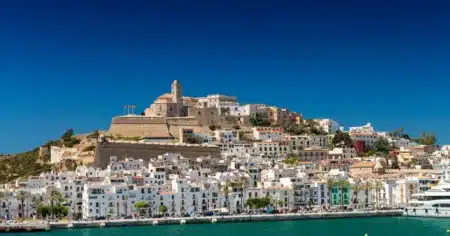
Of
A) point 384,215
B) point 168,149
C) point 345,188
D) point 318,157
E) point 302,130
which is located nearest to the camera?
point 384,215

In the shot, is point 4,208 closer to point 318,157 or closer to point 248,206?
point 248,206

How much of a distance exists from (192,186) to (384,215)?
54.4 feet

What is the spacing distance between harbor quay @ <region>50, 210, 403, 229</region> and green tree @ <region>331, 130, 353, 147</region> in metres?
26.8

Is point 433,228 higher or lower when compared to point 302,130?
lower

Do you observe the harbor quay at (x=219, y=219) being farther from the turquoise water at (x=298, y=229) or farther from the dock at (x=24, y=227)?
the turquoise water at (x=298, y=229)

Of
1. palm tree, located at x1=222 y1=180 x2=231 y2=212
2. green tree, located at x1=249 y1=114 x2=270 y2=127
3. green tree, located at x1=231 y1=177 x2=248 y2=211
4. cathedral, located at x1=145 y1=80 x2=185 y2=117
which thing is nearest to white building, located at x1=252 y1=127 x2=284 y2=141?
green tree, located at x1=249 y1=114 x2=270 y2=127

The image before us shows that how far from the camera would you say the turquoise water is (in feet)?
173

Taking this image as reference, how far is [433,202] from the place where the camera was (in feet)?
211

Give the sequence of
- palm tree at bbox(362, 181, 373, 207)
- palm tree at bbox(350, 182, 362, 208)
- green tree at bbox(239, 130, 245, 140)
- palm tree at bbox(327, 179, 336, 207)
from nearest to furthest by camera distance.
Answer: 1. palm tree at bbox(327, 179, 336, 207)
2. palm tree at bbox(350, 182, 362, 208)
3. palm tree at bbox(362, 181, 373, 207)
4. green tree at bbox(239, 130, 245, 140)

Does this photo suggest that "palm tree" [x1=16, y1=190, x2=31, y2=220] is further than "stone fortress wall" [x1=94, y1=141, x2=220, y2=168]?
No

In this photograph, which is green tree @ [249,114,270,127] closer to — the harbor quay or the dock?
the harbor quay

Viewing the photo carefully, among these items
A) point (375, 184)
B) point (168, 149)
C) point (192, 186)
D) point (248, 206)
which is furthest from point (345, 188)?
point (168, 149)

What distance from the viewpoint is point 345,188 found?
236 feet

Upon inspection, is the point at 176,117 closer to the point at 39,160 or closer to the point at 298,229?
the point at 39,160
